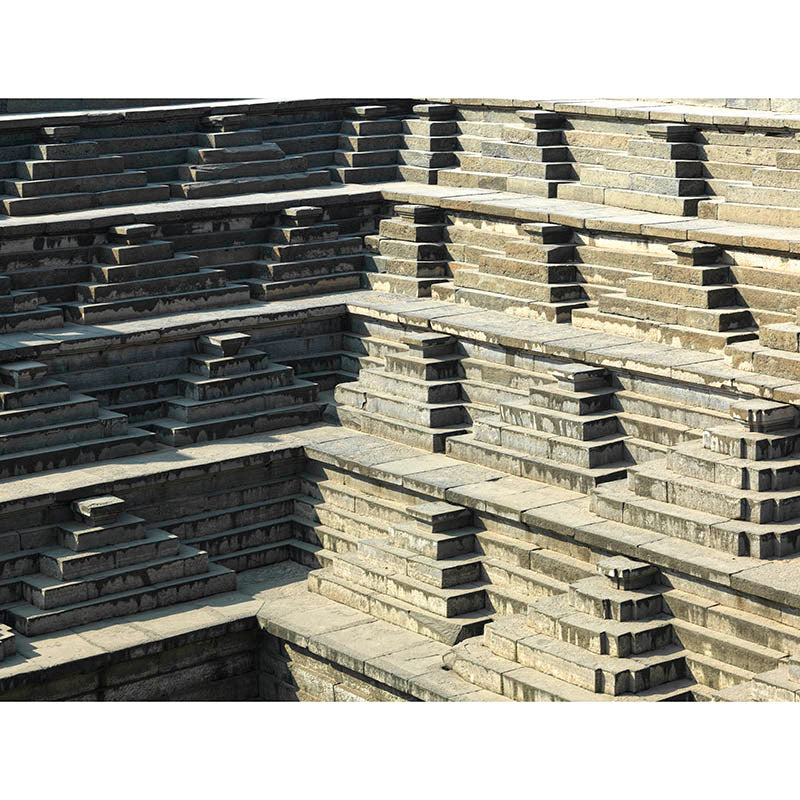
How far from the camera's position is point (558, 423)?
55.1ft

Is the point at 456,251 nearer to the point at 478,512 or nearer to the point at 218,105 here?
the point at 218,105

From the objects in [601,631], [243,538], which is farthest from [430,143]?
[601,631]

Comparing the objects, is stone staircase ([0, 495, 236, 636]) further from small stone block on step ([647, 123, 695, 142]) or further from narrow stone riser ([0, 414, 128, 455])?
small stone block on step ([647, 123, 695, 142])

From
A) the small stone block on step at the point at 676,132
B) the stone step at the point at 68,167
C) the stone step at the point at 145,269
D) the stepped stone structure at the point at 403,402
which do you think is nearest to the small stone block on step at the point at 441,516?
the stepped stone structure at the point at 403,402

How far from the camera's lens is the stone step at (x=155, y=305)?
62.9 feet

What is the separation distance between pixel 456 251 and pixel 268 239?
233 cm

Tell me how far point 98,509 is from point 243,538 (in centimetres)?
191

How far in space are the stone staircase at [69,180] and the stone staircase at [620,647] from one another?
8.29 metres

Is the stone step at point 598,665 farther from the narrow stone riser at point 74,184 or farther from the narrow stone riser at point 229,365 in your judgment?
the narrow stone riser at point 74,184

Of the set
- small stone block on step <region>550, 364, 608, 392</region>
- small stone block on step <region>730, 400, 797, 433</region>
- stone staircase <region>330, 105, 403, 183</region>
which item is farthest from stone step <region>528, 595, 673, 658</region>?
stone staircase <region>330, 105, 403, 183</region>

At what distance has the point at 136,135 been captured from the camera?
21.6m

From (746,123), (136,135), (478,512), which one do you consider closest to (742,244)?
(746,123)

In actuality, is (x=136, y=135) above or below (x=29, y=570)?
above

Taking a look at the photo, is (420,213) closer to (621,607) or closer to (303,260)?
(303,260)
